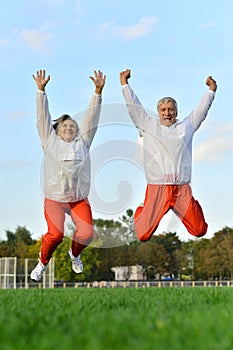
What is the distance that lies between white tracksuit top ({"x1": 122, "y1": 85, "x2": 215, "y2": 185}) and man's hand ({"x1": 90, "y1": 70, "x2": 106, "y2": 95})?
0.33 m

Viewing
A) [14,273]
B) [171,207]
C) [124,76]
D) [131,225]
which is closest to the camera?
[171,207]

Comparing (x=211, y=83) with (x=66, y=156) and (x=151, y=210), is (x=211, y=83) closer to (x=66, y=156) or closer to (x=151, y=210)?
(x=151, y=210)

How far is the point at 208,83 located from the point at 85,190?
2629 millimetres

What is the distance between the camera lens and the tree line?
212 ft

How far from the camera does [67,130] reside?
8.77m

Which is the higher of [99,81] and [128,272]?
[99,81]

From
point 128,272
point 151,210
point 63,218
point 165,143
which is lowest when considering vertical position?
point 128,272

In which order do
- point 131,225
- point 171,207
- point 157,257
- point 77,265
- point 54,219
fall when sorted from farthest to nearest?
1. point 157,257
2. point 77,265
3. point 131,225
4. point 171,207
5. point 54,219

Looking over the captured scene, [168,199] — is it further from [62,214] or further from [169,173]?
[62,214]

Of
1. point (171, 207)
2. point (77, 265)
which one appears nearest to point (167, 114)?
point (171, 207)

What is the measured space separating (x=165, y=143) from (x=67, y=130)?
4.68ft

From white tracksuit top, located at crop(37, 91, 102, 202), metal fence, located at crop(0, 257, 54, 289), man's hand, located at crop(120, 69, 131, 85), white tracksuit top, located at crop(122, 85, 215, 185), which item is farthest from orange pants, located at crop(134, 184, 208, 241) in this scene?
metal fence, located at crop(0, 257, 54, 289)

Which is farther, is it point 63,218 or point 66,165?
point 63,218

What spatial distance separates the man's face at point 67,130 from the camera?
8.73 metres
